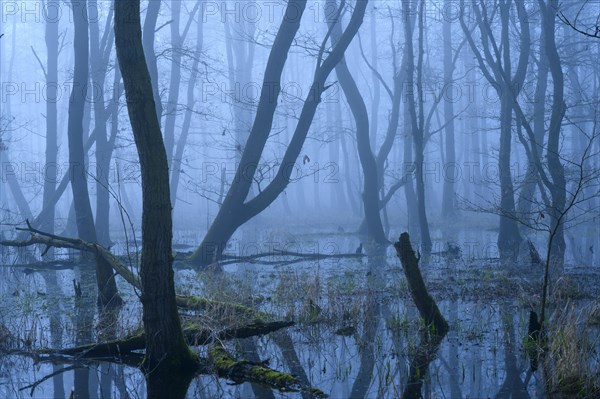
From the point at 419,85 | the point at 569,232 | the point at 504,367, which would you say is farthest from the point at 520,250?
the point at 504,367

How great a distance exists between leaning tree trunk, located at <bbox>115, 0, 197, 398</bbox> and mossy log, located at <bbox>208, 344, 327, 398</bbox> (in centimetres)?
39

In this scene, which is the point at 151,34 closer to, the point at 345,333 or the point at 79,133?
the point at 79,133

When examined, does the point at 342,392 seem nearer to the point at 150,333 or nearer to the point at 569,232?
the point at 150,333

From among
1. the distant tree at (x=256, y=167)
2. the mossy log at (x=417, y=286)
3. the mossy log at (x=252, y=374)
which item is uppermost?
the distant tree at (x=256, y=167)

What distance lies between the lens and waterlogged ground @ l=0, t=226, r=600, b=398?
678 cm

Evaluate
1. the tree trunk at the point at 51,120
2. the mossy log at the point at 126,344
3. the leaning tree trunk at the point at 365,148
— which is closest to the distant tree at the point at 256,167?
the leaning tree trunk at the point at 365,148

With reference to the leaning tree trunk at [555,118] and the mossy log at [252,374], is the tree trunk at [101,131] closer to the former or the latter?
the leaning tree trunk at [555,118]

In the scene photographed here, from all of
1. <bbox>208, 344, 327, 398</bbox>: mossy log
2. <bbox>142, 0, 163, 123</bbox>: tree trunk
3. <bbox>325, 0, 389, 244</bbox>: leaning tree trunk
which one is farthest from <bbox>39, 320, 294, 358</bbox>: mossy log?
<bbox>325, 0, 389, 244</bbox>: leaning tree trunk

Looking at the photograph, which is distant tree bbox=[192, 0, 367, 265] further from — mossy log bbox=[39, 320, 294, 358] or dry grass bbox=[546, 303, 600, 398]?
dry grass bbox=[546, 303, 600, 398]

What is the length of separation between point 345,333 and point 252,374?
7.02 ft

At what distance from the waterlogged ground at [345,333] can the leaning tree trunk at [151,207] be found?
1.23 feet

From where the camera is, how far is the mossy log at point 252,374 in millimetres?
6684

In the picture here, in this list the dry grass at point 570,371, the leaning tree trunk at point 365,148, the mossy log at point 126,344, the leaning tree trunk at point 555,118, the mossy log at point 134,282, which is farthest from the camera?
the leaning tree trunk at point 365,148

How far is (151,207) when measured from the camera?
6691mm
